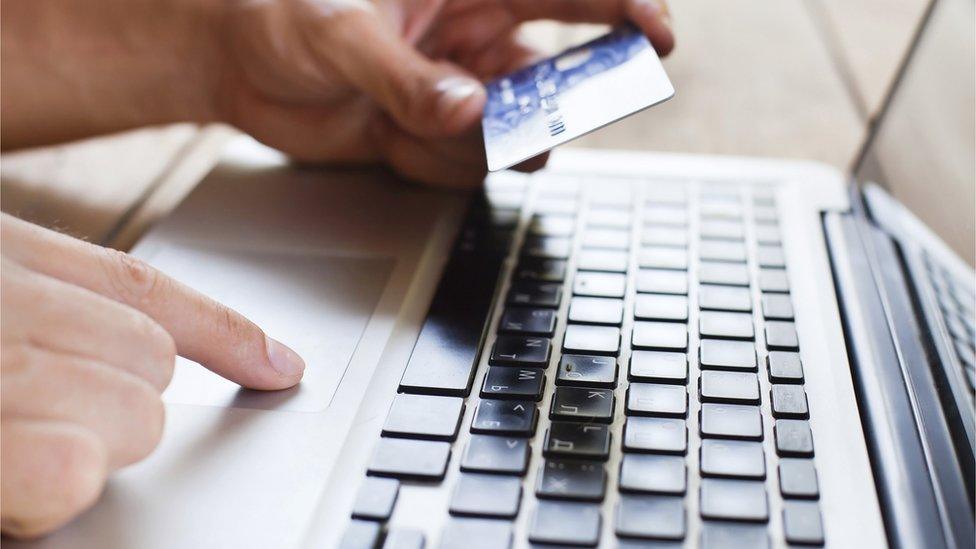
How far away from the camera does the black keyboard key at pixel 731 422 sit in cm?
39

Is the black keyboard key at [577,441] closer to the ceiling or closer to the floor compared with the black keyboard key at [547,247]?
closer to the floor

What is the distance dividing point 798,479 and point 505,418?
127 mm

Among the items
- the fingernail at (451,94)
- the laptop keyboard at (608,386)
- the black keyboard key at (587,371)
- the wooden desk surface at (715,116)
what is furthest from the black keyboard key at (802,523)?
the wooden desk surface at (715,116)

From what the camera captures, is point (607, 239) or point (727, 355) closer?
point (727, 355)

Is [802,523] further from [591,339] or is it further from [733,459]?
[591,339]

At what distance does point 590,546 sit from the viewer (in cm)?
34

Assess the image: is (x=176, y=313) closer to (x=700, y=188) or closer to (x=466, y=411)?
(x=466, y=411)

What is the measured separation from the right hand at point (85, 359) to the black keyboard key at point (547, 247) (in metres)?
0.17

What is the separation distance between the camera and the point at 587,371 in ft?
1.42

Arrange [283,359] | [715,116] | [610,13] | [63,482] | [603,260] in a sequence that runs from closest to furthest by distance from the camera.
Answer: [63,482]
[283,359]
[603,260]
[610,13]
[715,116]

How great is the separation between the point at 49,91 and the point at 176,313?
35 cm

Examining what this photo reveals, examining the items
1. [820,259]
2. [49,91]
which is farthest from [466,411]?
[49,91]

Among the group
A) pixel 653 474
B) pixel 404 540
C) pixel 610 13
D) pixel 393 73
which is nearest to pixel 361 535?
pixel 404 540

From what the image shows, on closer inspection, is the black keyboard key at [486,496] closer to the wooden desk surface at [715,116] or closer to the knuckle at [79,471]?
the knuckle at [79,471]
